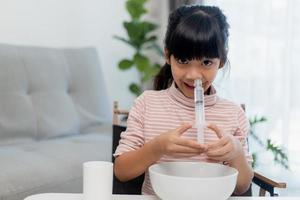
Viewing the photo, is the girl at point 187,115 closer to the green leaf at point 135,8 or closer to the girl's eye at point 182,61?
the girl's eye at point 182,61

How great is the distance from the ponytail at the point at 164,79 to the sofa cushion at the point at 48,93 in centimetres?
108

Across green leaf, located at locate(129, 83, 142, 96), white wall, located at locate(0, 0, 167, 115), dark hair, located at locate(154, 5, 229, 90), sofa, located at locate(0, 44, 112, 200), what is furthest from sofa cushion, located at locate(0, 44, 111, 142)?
dark hair, located at locate(154, 5, 229, 90)

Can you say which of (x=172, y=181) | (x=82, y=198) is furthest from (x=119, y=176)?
(x=172, y=181)

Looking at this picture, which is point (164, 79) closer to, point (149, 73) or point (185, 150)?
point (185, 150)

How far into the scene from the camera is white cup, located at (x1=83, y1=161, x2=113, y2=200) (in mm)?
768

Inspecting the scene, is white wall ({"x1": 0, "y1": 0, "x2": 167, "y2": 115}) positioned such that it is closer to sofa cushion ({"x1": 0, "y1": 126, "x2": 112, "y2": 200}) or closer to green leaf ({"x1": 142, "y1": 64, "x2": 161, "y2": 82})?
green leaf ({"x1": 142, "y1": 64, "x2": 161, "y2": 82})

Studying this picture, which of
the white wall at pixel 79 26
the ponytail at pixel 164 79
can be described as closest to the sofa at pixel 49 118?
the white wall at pixel 79 26

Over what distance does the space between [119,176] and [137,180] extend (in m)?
0.19

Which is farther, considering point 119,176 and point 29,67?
point 29,67

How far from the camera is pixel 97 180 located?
0.77m

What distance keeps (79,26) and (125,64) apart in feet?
1.33

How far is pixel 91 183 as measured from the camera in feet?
2.55

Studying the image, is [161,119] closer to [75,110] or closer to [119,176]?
[119,176]

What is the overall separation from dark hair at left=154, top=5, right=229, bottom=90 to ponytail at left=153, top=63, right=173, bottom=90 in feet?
0.63
